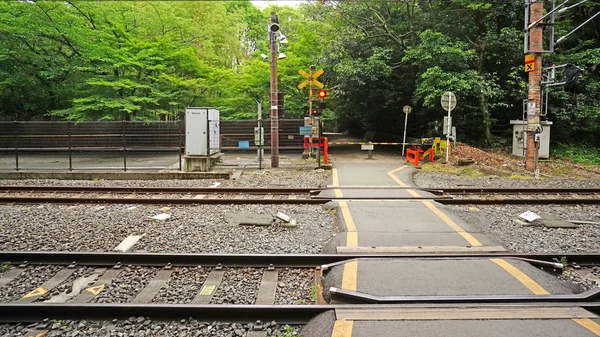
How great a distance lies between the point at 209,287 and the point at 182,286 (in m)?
0.36

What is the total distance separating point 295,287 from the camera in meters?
4.80

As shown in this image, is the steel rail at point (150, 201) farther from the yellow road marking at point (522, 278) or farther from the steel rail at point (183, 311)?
the steel rail at point (183, 311)

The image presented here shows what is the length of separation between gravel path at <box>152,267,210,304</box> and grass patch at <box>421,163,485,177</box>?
36.3ft

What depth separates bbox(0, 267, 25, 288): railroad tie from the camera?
16.2 ft

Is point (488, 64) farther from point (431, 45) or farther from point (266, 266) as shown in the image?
point (266, 266)

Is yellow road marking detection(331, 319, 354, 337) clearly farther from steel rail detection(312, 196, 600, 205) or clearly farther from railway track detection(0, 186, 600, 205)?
steel rail detection(312, 196, 600, 205)

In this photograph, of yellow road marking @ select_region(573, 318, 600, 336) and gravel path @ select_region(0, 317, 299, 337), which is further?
gravel path @ select_region(0, 317, 299, 337)

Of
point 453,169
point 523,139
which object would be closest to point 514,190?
point 453,169

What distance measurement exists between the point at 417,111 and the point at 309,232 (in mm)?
17628

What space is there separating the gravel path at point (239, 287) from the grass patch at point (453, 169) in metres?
10.6

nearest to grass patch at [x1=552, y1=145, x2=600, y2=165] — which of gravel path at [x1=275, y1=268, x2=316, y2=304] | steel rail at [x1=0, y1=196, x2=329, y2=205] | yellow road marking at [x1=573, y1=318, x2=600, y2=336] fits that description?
steel rail at [x1=0, y1=196, x2=329, y2=205]

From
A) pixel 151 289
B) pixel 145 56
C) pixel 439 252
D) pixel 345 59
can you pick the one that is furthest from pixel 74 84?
pixel 439 252

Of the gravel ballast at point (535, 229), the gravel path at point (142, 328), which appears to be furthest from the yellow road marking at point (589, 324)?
the gravel path at point (142, 328)

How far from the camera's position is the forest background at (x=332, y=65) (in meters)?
19.4
